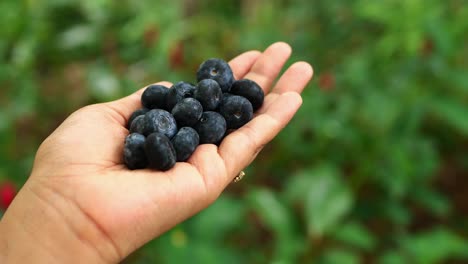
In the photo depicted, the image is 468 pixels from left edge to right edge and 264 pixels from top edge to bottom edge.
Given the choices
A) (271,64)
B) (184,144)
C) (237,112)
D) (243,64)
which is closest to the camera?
(184,144)

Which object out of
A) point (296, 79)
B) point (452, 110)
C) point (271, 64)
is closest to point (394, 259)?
point (452, 110)

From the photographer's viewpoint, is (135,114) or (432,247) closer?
(135,114)

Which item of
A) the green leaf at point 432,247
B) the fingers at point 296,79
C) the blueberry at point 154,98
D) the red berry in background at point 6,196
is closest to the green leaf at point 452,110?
the green leaf at point 432,247

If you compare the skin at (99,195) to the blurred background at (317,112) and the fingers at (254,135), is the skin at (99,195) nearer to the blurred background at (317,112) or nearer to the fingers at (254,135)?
the fingers at (254,135)

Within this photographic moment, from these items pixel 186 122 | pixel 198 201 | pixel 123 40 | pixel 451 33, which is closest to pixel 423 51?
pixel 451 33

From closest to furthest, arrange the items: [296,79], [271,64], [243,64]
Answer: [296,79] < [271,64] < [243,64]

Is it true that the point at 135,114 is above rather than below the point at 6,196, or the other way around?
above

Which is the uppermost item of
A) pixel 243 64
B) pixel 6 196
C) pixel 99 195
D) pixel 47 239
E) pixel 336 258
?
pixel 243 64

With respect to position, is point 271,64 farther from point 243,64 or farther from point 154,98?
point 154,98
